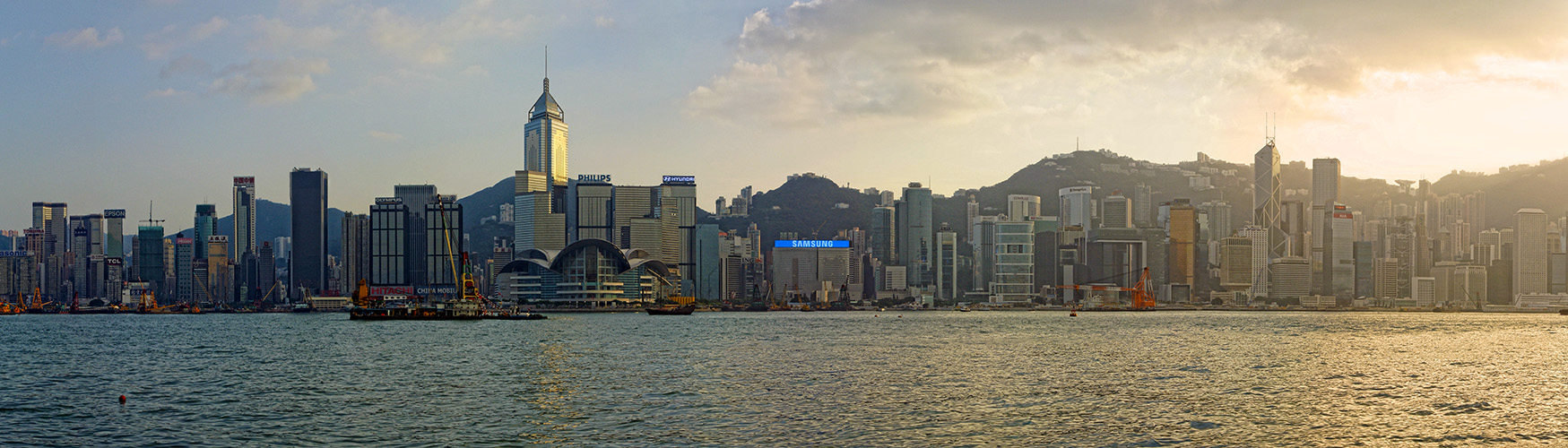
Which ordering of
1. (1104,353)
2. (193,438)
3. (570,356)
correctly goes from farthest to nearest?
(1104,353), (570,356), (193,438)

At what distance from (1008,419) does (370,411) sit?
27.3 metres

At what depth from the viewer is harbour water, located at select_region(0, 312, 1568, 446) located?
4484 cm

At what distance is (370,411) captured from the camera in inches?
2046

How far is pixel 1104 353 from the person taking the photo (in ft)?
319

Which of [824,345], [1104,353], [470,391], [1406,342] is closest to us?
[470,391]

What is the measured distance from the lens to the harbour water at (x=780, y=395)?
44.8 meters

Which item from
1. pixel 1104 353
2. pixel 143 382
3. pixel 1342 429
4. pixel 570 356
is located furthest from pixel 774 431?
pixel 1104 353

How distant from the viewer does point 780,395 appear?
190 feet

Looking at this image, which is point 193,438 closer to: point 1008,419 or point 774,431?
point 774,431

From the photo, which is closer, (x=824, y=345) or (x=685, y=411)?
(x=685, y=411)

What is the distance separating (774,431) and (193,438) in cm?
2137

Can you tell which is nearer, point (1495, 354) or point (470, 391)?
point (470, 391)

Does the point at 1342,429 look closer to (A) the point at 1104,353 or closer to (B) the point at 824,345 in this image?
(A) the point at 1104,353

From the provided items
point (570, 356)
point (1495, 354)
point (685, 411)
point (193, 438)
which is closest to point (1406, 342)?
point (1495, 354)
